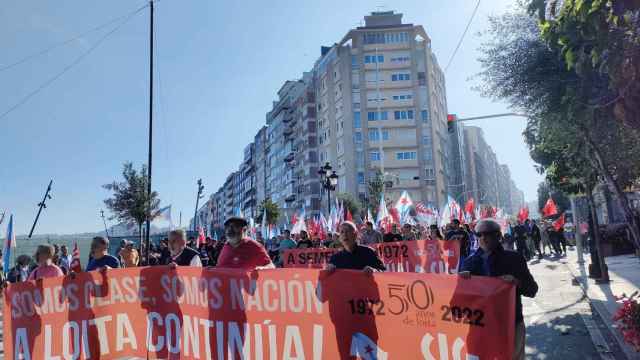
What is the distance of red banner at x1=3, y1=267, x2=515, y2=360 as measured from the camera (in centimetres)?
427

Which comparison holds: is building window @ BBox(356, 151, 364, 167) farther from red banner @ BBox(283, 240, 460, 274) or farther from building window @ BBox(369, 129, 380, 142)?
red banner @ BBox(283, 240, 460, 274)

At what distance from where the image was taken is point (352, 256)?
201 inches

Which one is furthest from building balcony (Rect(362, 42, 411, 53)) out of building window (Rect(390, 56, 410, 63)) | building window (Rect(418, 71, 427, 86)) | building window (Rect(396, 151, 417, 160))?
building window (Rect(396, 151, 417, 160))

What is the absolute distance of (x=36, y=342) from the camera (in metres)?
5.91

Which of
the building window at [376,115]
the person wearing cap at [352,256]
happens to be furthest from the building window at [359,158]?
the person wearing cap at [352,256]

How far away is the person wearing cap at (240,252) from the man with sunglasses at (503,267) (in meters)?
2.30

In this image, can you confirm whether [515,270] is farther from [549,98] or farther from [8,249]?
[8,249]

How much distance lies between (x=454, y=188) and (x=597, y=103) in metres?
91.3

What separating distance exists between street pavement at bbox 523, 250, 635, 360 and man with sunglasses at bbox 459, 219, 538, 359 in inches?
103

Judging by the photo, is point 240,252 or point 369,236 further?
point 369,236

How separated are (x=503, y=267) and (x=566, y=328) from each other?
15.1 feet

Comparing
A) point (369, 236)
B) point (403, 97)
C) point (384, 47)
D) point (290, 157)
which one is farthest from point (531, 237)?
point (290, 157)

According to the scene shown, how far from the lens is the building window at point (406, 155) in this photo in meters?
71.2

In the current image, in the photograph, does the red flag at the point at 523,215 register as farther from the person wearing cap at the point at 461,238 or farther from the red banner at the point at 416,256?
the red banner at the point at 416,256
